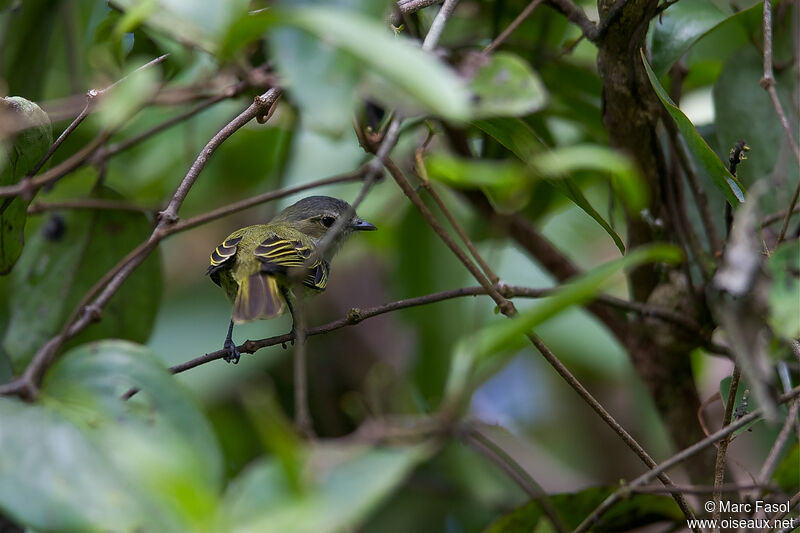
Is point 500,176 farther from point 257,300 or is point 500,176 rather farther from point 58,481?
point 257,300

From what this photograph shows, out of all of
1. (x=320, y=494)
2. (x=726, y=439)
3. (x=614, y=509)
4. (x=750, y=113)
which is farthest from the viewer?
(x=750, y=113)

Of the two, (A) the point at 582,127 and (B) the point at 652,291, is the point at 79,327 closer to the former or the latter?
(B) the point at 652,291

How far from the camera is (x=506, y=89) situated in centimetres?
122

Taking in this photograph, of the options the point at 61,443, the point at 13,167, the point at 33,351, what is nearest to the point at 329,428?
the point at 33,351

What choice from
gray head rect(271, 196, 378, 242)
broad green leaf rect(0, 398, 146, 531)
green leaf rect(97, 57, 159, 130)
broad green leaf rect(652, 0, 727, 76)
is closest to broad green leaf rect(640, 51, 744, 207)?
broad green leaf rect(652, 0, 727, 76)

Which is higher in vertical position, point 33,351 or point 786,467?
point 786,467

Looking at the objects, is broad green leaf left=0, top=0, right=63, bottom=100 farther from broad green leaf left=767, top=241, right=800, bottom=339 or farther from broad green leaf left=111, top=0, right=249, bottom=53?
broad green leaf left=767, top=241, right=800, bottom=339

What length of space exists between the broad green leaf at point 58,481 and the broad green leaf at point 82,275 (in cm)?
120

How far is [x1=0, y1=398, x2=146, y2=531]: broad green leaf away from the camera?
1063mm

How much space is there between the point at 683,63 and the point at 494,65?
1.60 meters

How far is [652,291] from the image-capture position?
2.49 metres

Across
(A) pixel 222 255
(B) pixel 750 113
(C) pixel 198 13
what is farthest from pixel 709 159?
(A) pixel 222 255

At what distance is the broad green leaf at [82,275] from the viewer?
2.39 metres

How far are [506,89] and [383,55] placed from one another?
272 mm
